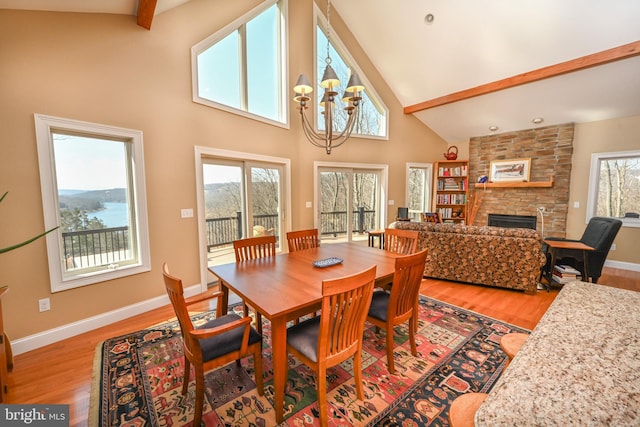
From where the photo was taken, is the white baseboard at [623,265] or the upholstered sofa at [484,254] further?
the white baseboard at [623,265]

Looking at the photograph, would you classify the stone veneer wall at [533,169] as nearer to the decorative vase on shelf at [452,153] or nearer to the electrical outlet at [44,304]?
the decorative vase on shelf at [452,153]

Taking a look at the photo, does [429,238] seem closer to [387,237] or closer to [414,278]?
[387,237]

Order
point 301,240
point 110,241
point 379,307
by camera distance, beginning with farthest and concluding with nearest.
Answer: point 301,240 → point 110,241 → point 379,307

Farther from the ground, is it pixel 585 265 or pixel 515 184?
pixel 515 184

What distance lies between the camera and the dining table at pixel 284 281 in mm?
1532

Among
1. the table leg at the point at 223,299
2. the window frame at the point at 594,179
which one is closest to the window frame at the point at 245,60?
the table leg at the point at 223,299

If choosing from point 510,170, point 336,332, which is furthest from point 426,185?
point 336,332

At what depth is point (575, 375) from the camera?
24.0 inches

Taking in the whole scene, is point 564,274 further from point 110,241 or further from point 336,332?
point 110,241

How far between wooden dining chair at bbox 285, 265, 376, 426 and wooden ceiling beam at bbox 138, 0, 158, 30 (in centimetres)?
331

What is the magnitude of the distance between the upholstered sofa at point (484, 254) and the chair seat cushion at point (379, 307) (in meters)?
1.67

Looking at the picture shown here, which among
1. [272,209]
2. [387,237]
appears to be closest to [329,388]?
[387,237]

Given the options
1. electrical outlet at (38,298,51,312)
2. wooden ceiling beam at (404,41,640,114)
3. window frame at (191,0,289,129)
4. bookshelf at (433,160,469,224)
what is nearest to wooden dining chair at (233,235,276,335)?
electrical outlet at (38,298,51,312)

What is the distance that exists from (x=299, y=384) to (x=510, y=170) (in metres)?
6.35
